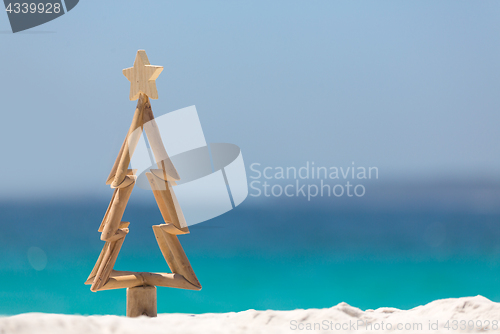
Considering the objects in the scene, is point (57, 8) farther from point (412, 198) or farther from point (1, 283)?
point (412, 198)

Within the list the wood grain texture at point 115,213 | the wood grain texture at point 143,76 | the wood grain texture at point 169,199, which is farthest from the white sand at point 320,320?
the wood grain texture at point 143,76

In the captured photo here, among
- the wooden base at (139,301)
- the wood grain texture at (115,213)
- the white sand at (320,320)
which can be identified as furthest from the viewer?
the wooden base at (139,301)

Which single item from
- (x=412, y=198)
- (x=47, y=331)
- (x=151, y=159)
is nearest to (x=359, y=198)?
(x=412, y=198)

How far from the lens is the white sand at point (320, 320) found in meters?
2.72

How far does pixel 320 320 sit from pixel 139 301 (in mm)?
1310

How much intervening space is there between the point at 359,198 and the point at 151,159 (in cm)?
326

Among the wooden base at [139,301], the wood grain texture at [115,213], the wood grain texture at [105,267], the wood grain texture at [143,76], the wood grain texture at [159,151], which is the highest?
the wood grain texture at [143,76]

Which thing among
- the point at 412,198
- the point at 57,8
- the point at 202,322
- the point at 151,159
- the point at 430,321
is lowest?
the point at 430,321

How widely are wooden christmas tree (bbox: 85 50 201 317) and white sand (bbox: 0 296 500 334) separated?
204 millimetres

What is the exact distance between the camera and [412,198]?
5566mm

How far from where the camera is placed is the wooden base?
9.62ft

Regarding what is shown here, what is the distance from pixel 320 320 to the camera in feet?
10.8

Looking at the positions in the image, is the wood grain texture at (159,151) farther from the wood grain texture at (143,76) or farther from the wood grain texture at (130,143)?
the wood grain texture at (143,76)

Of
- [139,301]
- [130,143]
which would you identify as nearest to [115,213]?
[130,143]
